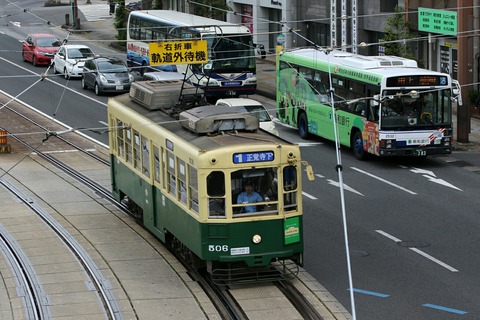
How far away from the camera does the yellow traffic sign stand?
2648 centimetres

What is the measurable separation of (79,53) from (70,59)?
1.12 meters

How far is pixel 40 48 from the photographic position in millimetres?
51969

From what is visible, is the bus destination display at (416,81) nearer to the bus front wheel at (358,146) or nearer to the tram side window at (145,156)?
the bus front wheel at (358,146)

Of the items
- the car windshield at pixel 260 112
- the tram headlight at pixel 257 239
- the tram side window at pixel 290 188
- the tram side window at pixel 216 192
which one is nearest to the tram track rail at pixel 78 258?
the tram side window at pixel 216 192

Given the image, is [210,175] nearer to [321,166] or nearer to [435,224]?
[435,224]

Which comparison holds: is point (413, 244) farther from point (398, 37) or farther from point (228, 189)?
point (398, 37)

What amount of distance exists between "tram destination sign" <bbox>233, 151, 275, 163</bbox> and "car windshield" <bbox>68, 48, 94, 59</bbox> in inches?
1197

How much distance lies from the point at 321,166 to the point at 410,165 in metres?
2.51

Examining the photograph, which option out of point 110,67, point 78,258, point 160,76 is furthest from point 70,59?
point 78,258

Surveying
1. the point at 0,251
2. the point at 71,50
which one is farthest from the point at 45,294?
the point at 71,50

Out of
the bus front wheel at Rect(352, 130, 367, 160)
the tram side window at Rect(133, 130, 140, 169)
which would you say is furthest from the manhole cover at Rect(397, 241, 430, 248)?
the bus front wheel at Rect(352, 130, 367, 160)

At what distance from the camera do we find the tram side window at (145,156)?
21703mm

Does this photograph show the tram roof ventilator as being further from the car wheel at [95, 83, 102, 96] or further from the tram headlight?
the car wheel at [95, 83, 102, 96]

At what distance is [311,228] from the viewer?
23.5 m
